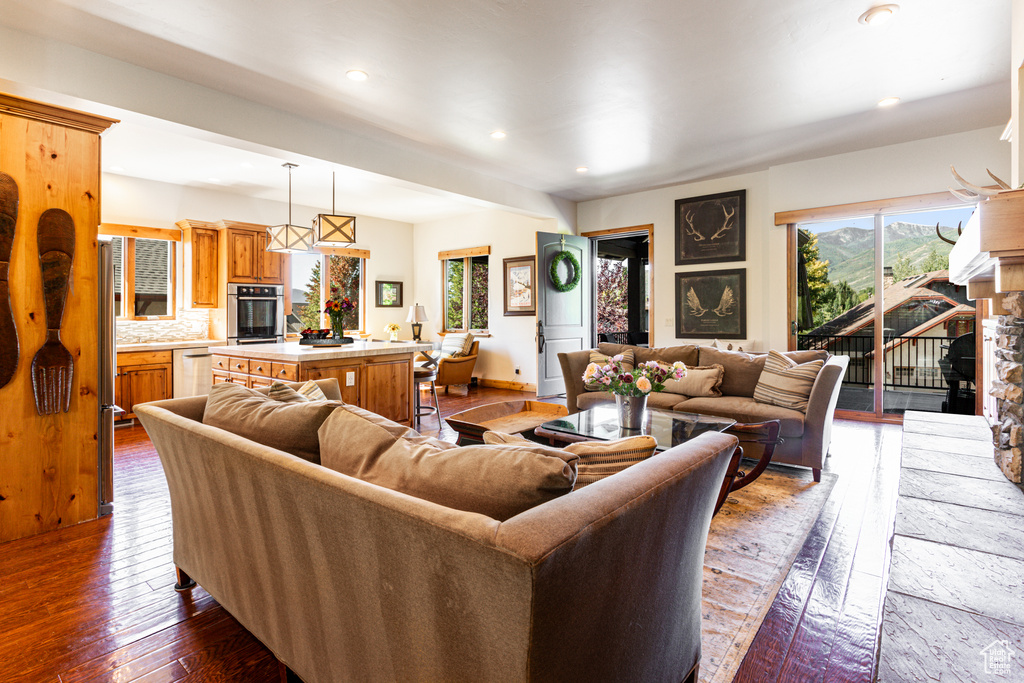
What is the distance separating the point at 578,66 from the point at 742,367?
105 inches

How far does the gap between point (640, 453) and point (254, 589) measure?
47.3 inches

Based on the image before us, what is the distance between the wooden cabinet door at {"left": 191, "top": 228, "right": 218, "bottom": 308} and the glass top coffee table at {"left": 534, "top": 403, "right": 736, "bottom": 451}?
5294 mm

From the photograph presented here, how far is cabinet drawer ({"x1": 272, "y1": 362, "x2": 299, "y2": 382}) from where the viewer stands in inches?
153

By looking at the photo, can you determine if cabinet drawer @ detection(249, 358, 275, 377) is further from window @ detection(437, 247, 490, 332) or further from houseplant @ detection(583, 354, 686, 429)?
window @ detection(437, 247, 490, 332)

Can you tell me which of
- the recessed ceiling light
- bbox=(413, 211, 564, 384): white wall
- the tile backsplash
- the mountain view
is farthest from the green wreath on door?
the tile backsplash

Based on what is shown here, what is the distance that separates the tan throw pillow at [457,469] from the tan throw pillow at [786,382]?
3.14m

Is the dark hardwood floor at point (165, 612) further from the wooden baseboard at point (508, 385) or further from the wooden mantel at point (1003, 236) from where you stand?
the wooden baseboard at point (508, 385)

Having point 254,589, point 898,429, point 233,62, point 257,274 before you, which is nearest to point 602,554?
point 254,589

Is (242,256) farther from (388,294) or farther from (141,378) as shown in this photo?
(388,294)

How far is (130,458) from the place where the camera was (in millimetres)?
4004

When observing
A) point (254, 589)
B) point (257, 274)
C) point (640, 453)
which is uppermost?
point (257, 274)

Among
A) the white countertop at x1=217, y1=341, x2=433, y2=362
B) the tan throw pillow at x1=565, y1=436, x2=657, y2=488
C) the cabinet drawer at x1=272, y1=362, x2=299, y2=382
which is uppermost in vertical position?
the white countertop at x1=217, y1=341, x2=433, y2=362

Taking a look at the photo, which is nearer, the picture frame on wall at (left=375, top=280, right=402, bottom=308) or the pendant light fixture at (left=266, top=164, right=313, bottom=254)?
the pendant light fixture at (left=266, top=164, right=313, bottom=254)

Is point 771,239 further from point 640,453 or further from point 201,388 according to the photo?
point 201,388
